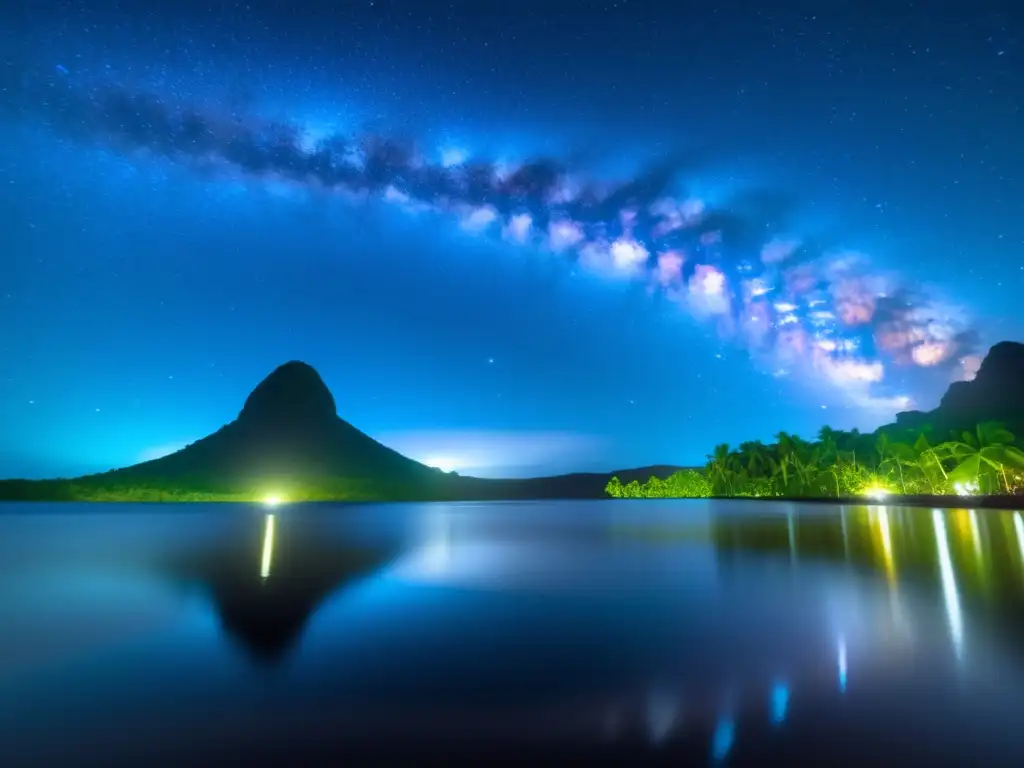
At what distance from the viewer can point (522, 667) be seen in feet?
29.5

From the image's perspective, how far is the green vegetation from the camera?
77.8 m

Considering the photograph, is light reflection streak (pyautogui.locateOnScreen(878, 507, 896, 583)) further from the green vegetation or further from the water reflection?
the green vegetation

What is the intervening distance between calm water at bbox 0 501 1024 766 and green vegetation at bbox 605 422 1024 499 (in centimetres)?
7196

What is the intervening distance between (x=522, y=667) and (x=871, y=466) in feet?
→ 444

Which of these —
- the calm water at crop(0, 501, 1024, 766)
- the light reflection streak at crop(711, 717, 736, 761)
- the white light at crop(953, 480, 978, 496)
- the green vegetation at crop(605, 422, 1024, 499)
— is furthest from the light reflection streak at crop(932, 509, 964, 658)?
the white light at crop(953, 480, 978, 496)

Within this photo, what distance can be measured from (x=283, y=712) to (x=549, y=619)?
6821mm

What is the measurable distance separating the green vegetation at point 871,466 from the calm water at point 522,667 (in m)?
72.0

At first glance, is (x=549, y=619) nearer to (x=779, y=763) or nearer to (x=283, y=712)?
(x=283, y=712)

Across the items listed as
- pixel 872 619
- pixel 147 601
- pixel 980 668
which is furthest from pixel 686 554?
pixel 147 601

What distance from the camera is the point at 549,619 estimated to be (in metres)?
12.8

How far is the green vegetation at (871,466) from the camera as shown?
77.8 m

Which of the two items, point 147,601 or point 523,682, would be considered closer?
point 523,682

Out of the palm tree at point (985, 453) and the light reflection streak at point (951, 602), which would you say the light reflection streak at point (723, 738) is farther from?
the palm tree at point (985, 453)

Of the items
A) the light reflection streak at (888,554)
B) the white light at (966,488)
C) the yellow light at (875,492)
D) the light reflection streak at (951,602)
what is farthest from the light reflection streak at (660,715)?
the yellow light at (875,492)
